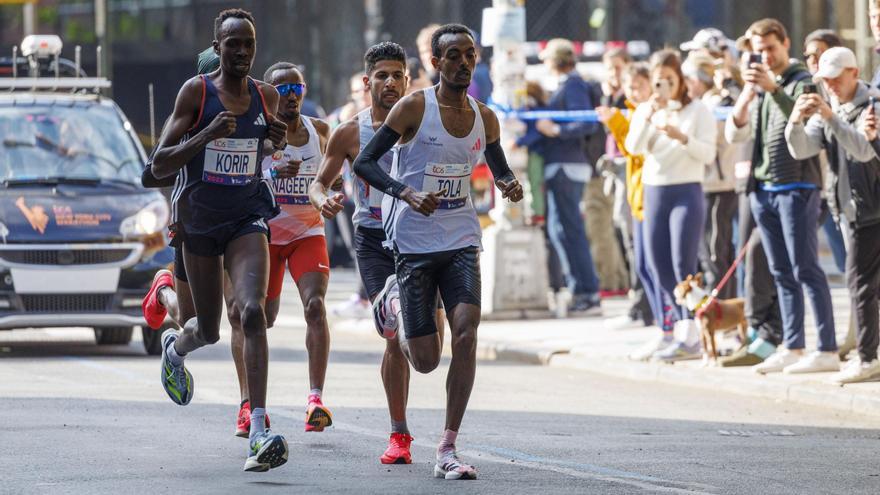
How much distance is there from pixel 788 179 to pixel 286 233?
3.86 metres

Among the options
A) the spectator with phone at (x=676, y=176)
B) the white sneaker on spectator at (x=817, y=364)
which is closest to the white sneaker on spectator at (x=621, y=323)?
the spectator with phone at (x=676, y=176)

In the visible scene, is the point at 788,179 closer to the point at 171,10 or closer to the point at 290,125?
the point at 290,125

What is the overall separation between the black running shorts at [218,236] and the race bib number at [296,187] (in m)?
1.40

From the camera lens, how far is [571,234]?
18.2 meters

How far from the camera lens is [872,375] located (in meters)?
12.5

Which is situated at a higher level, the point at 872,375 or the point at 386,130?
the point at 386,130

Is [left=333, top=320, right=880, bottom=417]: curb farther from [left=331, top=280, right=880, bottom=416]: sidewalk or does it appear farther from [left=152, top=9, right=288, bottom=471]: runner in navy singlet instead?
[left=152, top=9, right=288, bottom=471]: runner in navy singlet

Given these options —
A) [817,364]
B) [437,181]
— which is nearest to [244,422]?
[437,181]

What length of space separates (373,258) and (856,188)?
387 centimetres

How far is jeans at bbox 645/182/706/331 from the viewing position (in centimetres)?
1423

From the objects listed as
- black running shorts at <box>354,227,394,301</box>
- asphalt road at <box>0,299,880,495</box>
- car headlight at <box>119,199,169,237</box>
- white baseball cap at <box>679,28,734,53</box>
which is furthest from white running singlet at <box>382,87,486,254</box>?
white baseball cap at <box>679,28,734,53</box>

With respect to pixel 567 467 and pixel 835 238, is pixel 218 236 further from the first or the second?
A: pixel 835 238

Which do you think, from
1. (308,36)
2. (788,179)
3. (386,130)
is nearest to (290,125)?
(386,130)

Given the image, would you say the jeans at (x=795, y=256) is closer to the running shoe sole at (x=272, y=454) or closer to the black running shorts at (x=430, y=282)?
the black running shorts at (x=430, y=282)
